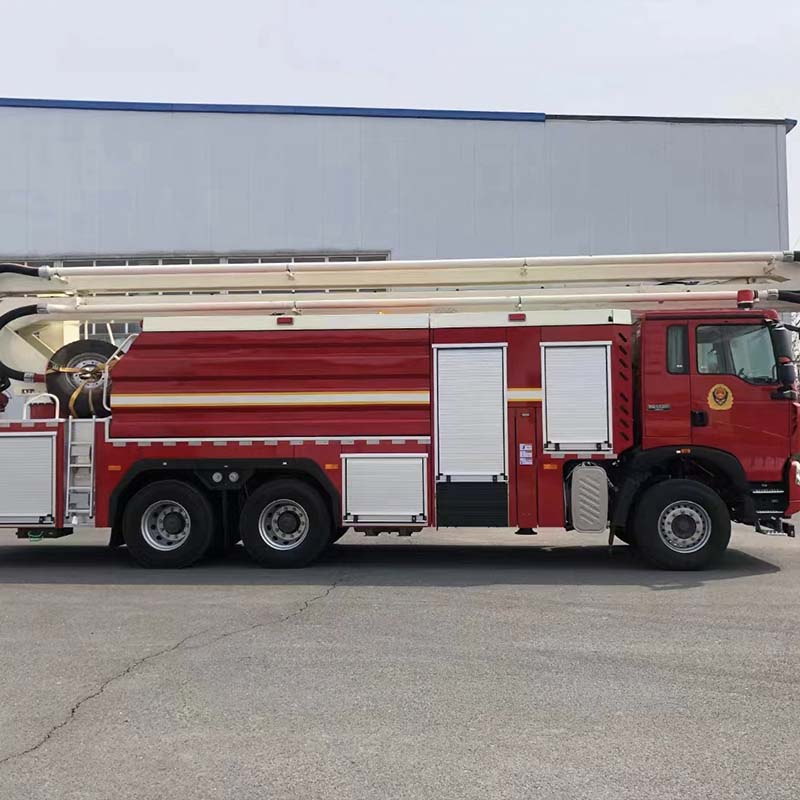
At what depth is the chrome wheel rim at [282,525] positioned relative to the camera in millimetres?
10086

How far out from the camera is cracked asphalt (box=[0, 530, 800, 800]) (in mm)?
4141

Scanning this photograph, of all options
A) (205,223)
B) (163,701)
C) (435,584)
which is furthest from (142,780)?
(205,223)

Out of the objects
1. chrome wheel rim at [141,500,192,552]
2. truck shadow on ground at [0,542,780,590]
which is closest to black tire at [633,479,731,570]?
truck shadow on ground at [0,542,780,590]

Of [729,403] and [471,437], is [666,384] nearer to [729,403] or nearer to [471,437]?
[729,403]

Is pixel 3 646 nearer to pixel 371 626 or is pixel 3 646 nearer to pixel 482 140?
pixel 371 626

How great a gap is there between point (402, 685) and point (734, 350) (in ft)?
20.2

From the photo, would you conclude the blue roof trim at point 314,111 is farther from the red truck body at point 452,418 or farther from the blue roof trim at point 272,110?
the red truck body at point 452,418

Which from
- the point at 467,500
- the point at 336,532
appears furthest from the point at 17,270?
the point at 467,500

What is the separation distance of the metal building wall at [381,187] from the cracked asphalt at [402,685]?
12898 millimetres

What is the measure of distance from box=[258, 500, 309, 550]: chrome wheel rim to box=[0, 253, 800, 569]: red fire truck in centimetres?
2

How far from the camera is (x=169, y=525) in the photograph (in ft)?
33.7

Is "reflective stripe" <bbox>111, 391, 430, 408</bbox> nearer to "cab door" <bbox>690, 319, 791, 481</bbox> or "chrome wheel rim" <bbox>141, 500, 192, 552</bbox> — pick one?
"chrome wheel rim" <bbox>141, 500, 192, 552</bbox>

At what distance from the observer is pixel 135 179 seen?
2123 centimetres

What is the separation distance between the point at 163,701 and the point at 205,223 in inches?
681
